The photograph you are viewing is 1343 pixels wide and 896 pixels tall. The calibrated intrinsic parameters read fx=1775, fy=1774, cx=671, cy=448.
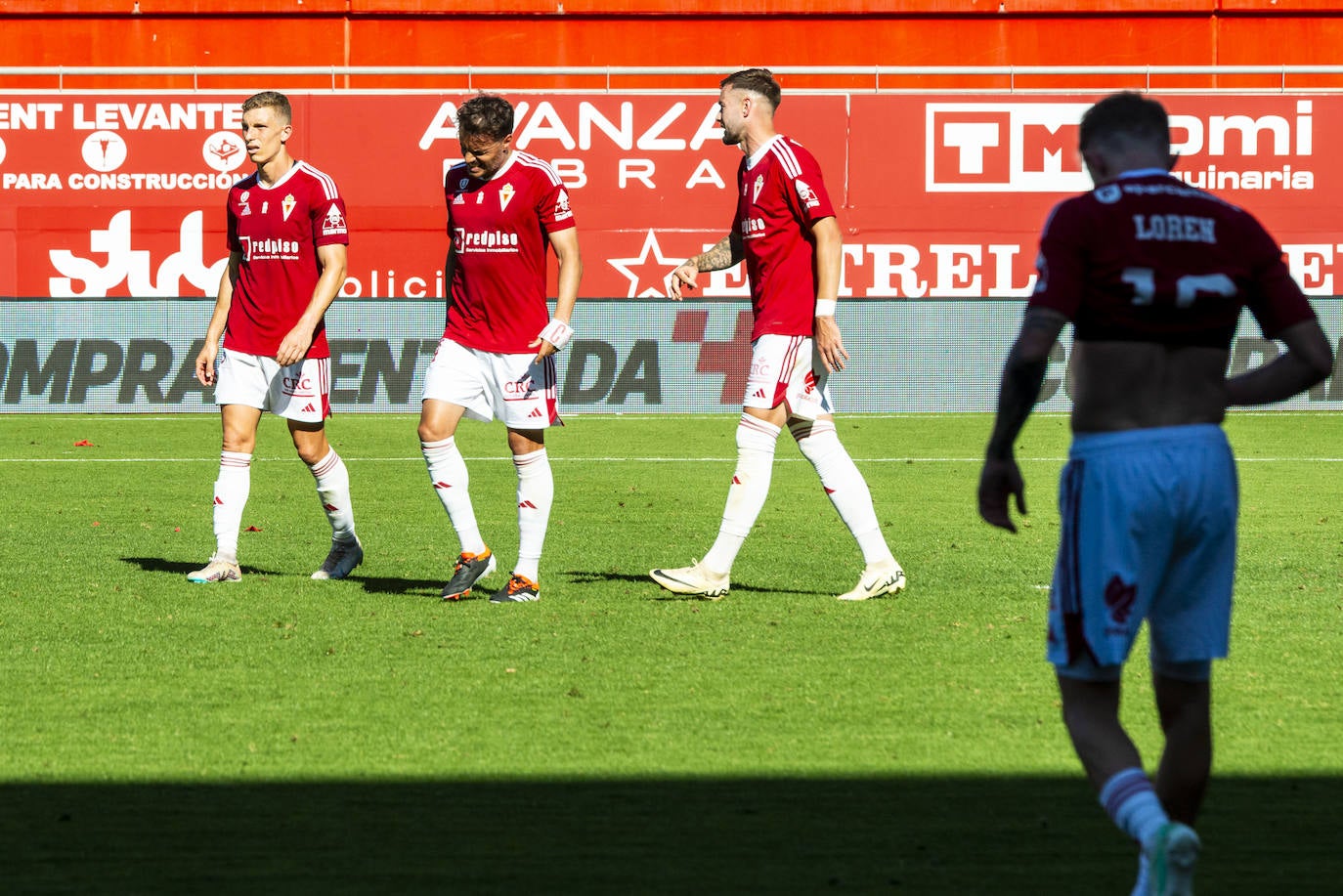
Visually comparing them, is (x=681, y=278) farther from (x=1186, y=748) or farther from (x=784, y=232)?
(x=1186, y=748)

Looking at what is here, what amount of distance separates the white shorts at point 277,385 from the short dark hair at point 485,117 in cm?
142

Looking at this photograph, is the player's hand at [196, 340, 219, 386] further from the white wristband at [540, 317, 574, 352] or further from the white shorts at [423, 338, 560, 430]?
the white wristband at [540, 317, 574, 352]

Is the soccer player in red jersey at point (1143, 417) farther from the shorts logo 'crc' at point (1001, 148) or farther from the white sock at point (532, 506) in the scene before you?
the shorts logo 'crc' at point (1001, 148)

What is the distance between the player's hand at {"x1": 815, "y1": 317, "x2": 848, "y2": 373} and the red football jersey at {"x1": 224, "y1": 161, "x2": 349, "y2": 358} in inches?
86.3

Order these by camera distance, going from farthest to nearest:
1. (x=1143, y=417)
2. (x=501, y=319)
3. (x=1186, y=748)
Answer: (x=501, y=319), (x=1186, y=748), (x=1143, y=417)

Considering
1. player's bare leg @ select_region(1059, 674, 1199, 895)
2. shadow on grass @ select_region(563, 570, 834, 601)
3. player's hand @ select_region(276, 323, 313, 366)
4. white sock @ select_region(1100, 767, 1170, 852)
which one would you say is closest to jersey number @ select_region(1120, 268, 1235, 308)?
player's bare leg @ select_region(1059, 674, 1199, 895)

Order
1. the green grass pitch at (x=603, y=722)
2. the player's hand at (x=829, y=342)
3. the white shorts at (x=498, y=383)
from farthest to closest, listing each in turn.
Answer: the white shorts at (x=498, y=383) < the player's hand at (x=829, y=342) < the green grass pitch at (x=603, y=722)

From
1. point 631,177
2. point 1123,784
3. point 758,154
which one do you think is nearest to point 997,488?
point 1123,784

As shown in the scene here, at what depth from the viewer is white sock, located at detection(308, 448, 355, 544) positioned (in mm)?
8211

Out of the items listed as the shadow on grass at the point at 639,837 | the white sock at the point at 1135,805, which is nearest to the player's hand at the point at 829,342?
the shadow on grass at the point at 639,837

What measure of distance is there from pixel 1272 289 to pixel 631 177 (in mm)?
19712

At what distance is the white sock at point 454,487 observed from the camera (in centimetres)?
769

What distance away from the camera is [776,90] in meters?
7.48

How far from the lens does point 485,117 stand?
24.0 feet
